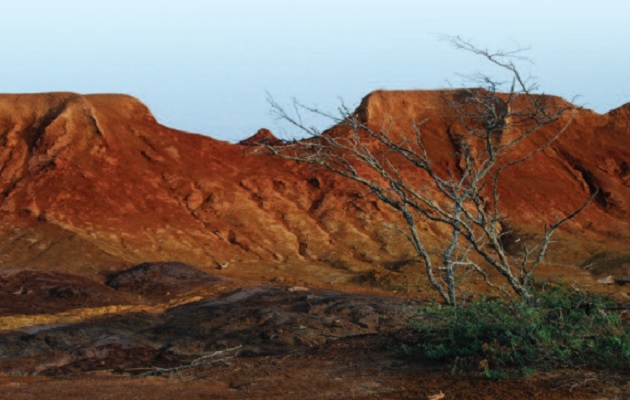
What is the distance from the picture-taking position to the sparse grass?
23.3ft

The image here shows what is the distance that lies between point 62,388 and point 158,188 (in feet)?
89.4

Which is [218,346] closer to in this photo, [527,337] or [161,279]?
[527,337]

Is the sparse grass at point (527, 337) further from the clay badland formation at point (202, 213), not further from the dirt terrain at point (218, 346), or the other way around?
the clay badland formation at point (202, 213)

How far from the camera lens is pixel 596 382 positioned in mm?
6734

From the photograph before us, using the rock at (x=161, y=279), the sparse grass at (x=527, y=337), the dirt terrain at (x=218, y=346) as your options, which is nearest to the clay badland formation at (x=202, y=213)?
the rock at (x=161, y=279)

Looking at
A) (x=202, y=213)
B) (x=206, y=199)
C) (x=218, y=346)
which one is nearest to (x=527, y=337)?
(x=218, y=346)

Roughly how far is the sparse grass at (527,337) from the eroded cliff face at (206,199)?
779 inches

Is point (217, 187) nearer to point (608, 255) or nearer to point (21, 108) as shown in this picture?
point (21, 108)

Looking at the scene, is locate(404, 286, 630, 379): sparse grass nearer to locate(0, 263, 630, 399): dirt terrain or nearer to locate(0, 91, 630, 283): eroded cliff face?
locate(0, 263, 630, 399): dirt terrain

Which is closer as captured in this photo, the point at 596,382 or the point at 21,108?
the point at 596,382

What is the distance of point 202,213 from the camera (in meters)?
34.6

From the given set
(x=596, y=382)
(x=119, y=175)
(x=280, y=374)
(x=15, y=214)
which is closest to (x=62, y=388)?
(x=280, y=374)

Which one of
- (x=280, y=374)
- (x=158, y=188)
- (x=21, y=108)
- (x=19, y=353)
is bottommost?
(x=19, y=353)

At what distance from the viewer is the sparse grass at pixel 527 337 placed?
711 centimetres
